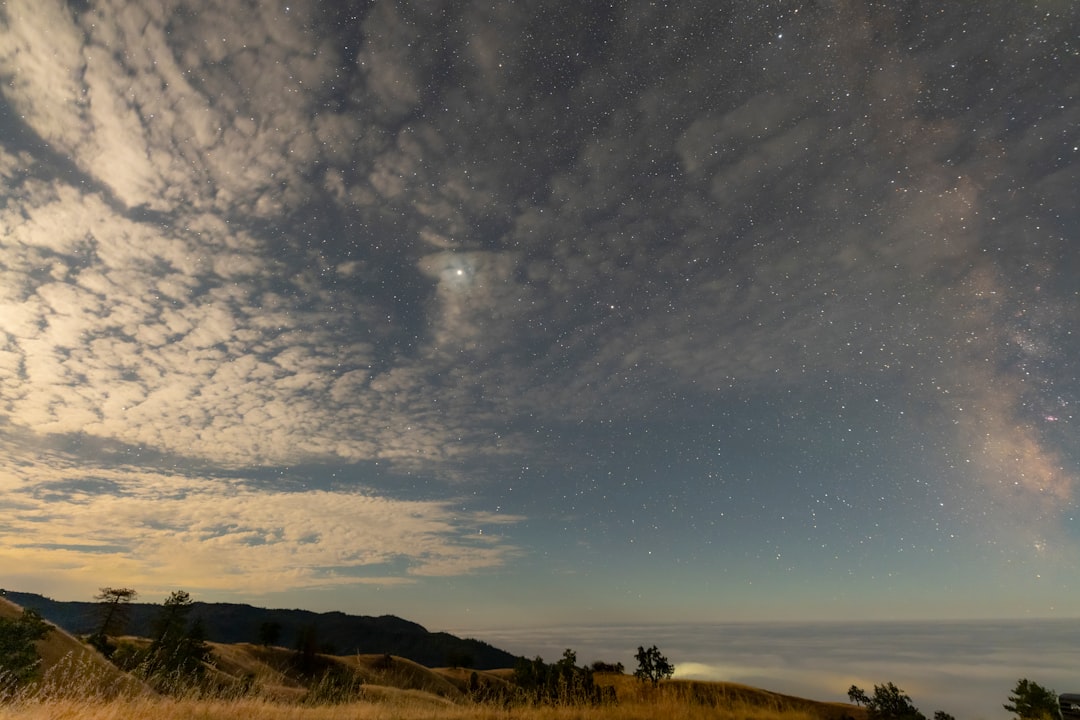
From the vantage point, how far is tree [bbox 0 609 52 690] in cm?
2762

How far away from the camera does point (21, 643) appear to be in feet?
97.4

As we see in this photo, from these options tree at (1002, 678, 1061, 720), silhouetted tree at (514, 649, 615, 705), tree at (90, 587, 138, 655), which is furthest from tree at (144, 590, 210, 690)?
tree at (1002, 678, 1061, 720)

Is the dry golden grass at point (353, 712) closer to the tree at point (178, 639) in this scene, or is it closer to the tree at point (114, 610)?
the tree at point (178, 639)

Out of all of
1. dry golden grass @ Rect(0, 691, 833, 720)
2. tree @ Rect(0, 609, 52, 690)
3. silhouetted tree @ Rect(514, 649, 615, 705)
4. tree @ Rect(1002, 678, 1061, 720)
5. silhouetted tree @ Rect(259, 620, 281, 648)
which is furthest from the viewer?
silhouetted tree @ Rect(259, 620, 281, 648)

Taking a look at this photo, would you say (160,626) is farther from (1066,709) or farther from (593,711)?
(1066,709)

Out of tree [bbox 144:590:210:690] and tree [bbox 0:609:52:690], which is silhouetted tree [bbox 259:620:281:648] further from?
tree [bbox 0:609:52:690]

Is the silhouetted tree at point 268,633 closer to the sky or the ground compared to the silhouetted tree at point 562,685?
closer to the ground

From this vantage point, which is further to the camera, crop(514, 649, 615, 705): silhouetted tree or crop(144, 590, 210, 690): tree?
crop(144, 590, 210, 690): tree

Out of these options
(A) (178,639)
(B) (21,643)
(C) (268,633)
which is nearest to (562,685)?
(B) (21,643)

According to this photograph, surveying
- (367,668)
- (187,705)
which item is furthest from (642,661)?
(367,668)

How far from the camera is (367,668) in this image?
8688cm

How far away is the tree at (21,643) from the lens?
1088 inches

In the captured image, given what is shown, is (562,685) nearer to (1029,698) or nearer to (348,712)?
(348,712)

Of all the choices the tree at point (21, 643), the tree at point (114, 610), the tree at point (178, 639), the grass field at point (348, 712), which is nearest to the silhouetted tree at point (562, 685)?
the grass field at point (348, 712)
